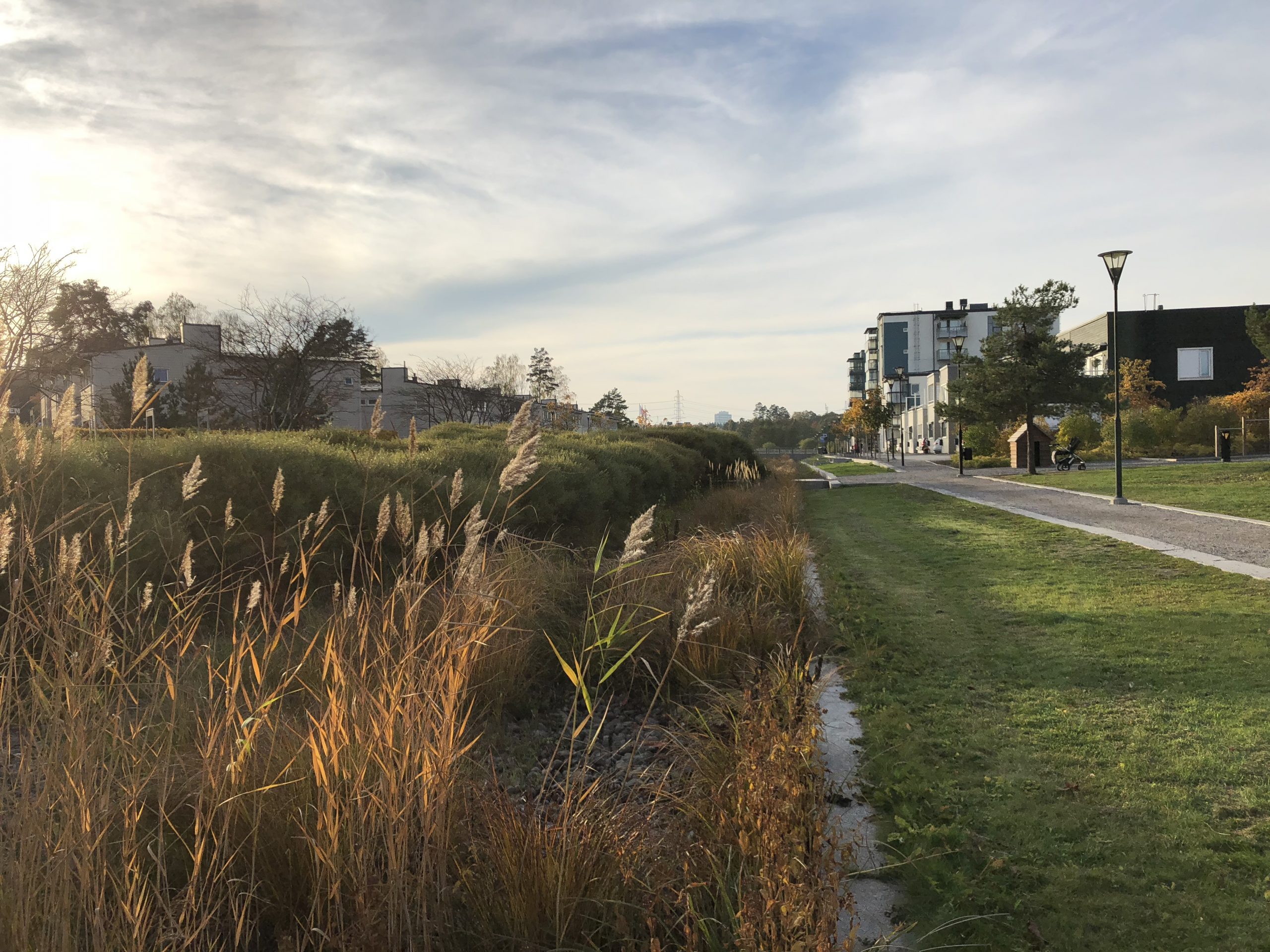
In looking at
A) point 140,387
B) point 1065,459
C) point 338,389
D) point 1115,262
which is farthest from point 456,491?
point 338,389

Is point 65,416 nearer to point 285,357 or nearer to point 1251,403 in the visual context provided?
point 285,357

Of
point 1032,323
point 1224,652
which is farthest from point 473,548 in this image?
point 1032,323

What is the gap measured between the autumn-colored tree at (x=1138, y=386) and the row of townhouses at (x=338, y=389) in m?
27.3

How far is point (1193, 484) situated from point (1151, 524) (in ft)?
26.4

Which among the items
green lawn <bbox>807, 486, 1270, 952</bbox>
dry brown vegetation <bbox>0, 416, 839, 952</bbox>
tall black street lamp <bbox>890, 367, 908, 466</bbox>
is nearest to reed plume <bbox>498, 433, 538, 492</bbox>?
dry brown vegetation <bbox>0, 416, 839, 952</bbox>

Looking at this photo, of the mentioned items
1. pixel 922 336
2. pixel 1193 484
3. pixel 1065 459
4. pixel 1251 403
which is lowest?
pixel 1193 484

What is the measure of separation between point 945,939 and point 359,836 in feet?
5.48

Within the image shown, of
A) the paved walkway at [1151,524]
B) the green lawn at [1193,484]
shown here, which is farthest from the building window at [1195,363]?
the paved walkway at [1151,524]

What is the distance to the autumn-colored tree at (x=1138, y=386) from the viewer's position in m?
41.3

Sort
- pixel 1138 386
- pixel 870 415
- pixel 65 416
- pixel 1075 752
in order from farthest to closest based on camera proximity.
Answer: pixel 870 415 → pixel 1138 386 → pixel 1075 752 → pixel 65 416

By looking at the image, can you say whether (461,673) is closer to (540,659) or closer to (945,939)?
(945,939)

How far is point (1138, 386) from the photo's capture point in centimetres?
4181

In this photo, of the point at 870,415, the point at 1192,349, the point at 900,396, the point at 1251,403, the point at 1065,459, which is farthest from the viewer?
the point at 900,396

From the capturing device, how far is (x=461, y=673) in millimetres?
2645
